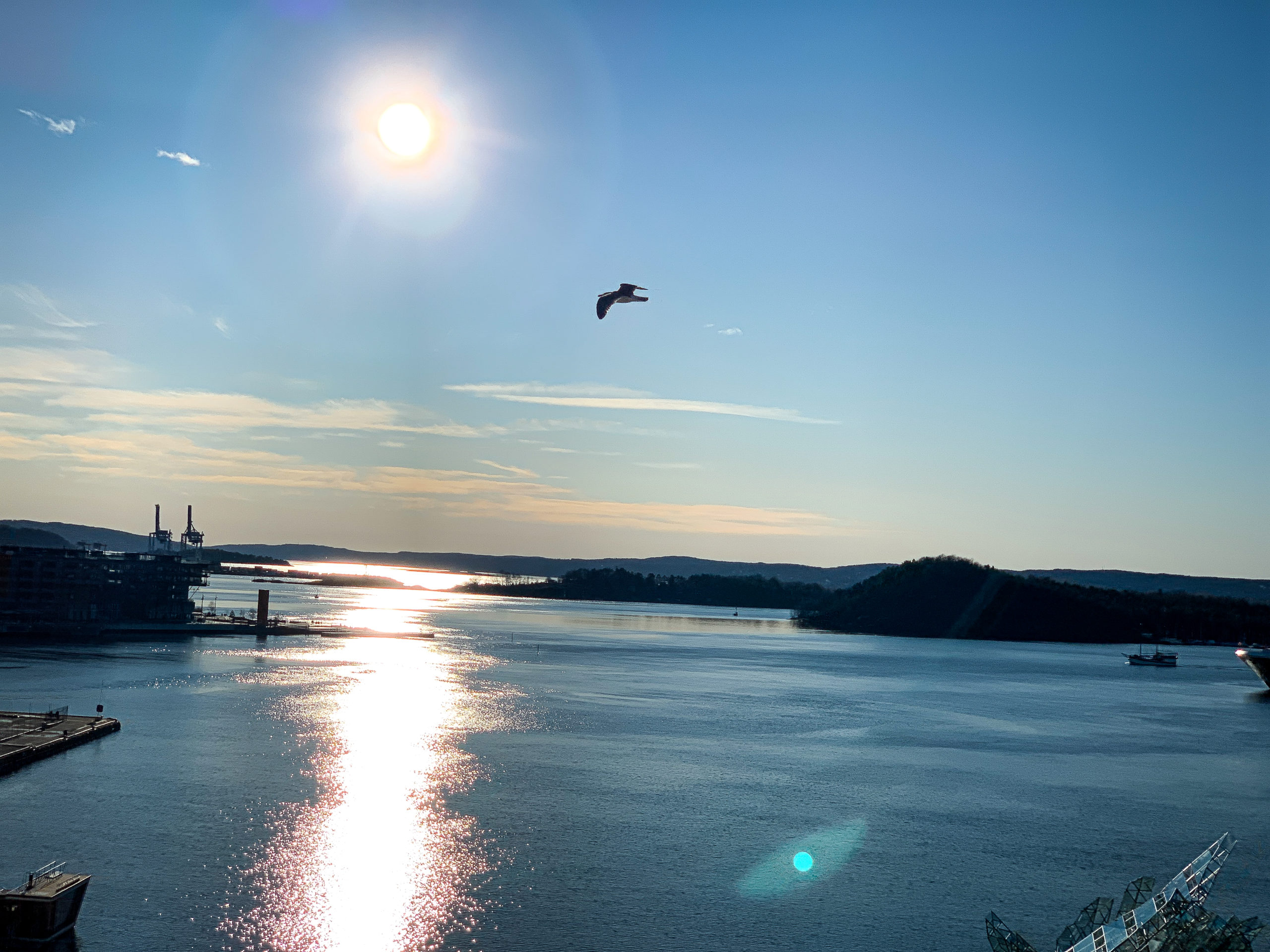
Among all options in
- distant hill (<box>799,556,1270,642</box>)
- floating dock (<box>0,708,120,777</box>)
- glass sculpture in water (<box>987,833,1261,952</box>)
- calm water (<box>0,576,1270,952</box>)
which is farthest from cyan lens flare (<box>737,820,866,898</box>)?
distant hill (<box>799,556,1270,642</box>)

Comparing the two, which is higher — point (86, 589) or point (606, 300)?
point (606, 300)

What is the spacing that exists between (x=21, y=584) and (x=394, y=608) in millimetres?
104046

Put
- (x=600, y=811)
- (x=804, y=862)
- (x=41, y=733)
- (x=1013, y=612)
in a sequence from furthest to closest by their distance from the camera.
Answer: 1. (x=1013, y=612)
2. (x=41, y=733)
3. (x=600, y=811)
4. (x=804, y=862)

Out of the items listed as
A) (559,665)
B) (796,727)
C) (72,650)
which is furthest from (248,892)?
(72,650)

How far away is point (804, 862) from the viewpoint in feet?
83.8

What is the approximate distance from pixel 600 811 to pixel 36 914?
1535 centimetres

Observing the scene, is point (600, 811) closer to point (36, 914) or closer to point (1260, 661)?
point (36, 914)

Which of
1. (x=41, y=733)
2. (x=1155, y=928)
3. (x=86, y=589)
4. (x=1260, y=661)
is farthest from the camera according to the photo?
(x=86, y=589)

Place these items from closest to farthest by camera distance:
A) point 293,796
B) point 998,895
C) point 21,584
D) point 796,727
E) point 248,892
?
point 248,892 → point 998,895 → point 293,796 → point 796,727 → point 21,584

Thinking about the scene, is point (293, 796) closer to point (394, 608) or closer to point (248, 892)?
point (248, 892)

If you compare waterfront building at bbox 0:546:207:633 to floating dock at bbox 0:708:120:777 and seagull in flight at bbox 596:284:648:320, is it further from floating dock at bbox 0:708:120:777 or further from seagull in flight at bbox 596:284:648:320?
seagull in flight at bbox 596:284:648:320

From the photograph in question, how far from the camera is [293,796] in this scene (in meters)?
30.3

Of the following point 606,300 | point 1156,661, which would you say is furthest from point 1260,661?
point 606,300

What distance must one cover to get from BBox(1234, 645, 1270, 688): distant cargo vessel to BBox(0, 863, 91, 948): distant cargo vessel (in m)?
98.7
